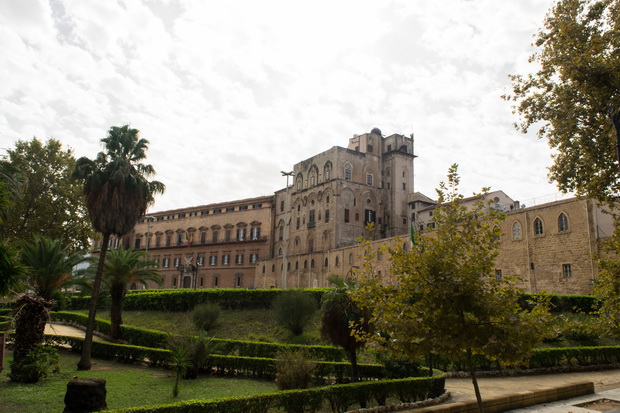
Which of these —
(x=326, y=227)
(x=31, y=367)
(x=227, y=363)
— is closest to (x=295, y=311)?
(x=227, y=363)

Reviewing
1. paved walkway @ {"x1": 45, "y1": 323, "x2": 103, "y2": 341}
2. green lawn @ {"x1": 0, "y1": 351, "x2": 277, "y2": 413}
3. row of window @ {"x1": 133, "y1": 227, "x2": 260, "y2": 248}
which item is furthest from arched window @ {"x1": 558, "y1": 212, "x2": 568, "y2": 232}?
row of window @ {"x1": 133, "y1": 227, "x2": 260, "y2": 248}

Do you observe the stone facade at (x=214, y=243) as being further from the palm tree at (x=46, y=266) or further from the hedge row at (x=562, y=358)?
the hedge row at (x=562, y=358)

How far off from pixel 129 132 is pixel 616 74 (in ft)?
55.1

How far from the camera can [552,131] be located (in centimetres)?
1734

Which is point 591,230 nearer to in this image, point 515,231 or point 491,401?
point 515,231

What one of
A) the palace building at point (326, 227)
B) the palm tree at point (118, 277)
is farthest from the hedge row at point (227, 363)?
the palace building at point (326, 227)

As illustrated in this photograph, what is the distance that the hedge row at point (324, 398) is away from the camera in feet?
27.0

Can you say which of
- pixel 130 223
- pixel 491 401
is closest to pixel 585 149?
pixel 491 401

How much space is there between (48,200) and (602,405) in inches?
1319

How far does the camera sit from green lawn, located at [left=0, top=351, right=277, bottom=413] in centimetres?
1098

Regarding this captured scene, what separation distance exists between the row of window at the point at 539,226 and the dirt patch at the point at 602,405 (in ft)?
59.5

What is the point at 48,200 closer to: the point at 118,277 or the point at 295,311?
the point at 118,277

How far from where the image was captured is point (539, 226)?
95.0ft

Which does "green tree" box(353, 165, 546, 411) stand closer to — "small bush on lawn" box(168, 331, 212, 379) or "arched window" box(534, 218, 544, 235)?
"small bush on lawn" box(168, 331, 212, 379)
